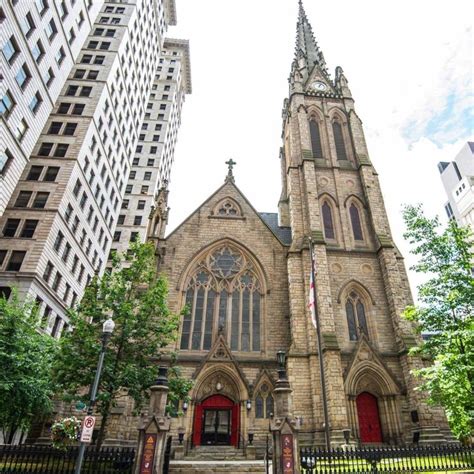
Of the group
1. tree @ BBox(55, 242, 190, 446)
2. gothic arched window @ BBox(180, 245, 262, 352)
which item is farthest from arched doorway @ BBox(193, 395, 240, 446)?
tree @ BBox(55, 242, 190, 446)

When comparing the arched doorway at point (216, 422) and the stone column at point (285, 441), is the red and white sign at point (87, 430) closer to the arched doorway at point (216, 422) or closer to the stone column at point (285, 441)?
the stone column at point (285, 441)

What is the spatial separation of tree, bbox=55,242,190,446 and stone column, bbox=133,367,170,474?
238 cm

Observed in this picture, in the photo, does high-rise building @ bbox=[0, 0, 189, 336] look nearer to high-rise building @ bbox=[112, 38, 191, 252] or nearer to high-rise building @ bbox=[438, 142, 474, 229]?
high-rise building @ bbox=[112, 38, 191, 252]

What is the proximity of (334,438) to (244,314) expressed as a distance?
27.5 feet

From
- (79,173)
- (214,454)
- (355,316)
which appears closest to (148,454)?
(214,454)

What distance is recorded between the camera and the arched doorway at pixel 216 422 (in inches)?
736

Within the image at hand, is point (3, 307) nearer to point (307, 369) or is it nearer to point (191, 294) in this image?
point (191, 294)

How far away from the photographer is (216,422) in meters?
19.1

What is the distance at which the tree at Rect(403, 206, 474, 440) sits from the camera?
1391 centimetres

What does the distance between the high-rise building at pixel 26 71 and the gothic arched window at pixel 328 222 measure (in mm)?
22733

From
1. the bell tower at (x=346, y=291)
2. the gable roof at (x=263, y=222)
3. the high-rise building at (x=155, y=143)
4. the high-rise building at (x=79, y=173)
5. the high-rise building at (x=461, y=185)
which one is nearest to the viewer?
the bell tower at (x=346, y=291)

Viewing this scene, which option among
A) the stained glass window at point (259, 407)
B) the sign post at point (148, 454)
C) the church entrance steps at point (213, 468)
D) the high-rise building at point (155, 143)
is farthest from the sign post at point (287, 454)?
the high-rise building at point (155, 143)

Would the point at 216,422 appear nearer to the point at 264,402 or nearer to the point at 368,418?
the point at 264,402

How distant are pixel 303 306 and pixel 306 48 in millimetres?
33999
